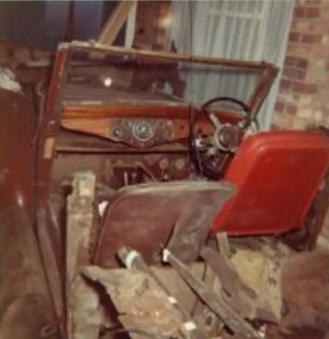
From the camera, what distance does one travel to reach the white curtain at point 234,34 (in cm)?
396

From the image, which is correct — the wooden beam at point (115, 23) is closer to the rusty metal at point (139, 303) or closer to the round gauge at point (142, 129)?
the round gauge at point (142, 129)

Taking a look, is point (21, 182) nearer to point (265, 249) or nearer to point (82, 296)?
point (82, 296)

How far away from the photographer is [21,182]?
3.11m

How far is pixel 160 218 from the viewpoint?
2.41 m

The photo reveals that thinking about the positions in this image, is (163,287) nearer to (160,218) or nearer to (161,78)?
(160,218)

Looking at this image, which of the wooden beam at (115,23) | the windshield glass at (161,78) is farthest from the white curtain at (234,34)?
the wooden beam at (115,23)

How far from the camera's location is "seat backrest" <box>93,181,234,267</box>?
228 cm

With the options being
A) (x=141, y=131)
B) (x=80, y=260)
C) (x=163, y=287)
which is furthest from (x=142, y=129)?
(x=163, y=287)

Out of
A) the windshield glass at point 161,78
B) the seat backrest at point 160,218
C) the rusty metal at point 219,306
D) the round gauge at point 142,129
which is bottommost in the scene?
the rusty metal at point 219,306

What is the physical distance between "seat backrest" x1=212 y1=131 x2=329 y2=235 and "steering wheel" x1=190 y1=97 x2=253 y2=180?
15.2 inches

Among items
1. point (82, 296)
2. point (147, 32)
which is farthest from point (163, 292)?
point (147, 32)

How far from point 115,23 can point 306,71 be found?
97.7 inches

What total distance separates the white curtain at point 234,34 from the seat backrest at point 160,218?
68.9 inches

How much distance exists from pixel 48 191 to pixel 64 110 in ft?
1.59
